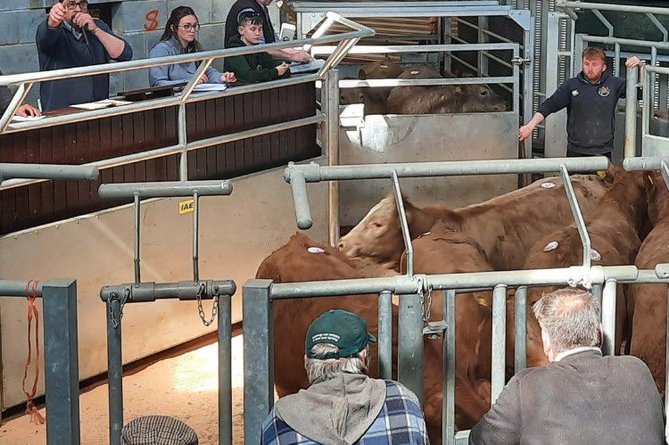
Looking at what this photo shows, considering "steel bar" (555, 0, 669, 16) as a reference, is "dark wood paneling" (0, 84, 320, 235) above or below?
below

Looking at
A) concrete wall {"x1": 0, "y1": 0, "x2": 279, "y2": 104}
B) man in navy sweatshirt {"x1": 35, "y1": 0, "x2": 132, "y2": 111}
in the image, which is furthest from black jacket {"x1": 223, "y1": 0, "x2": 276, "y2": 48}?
concrete wall {"x1": 0, "y1": 0, "x2": 279, "y2": 104}

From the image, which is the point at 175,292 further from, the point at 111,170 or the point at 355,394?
the point at 111,170

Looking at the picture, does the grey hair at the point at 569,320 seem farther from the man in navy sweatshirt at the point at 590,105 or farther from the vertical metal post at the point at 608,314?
the man in navy sweatshirt at the point at 590,105

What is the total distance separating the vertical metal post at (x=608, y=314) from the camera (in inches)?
167

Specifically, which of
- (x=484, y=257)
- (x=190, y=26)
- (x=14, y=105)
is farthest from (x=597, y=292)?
(x=190, y=26)

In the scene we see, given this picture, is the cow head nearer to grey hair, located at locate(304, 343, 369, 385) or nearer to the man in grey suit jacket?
the man in grey suit jacket

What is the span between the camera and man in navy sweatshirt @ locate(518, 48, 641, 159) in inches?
384

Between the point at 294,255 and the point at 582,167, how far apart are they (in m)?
2.57

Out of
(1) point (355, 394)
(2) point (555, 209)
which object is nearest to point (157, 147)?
(2) point (555, 209)

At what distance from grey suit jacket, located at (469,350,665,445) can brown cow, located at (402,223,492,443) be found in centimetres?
129

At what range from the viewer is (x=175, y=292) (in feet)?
13.5

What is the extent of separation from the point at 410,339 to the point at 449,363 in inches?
6.3

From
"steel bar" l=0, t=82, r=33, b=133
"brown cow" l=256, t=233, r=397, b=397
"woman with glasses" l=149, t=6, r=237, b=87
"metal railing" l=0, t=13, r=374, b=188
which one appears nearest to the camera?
"brown cow" l=256, t=233, r=397, b=397

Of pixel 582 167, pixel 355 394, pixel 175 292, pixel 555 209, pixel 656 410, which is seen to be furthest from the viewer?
pixel 555 209
